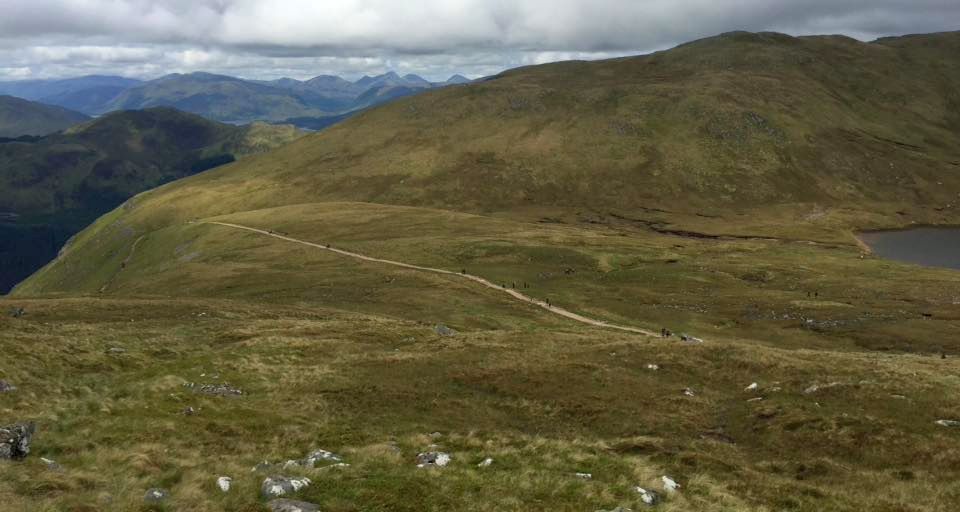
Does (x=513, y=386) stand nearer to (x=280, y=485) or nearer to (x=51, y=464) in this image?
(x=280, y=485)

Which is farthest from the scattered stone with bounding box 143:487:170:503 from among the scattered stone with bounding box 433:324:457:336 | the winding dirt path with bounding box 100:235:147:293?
the winding dirt path with bounding box 100:235:147:293

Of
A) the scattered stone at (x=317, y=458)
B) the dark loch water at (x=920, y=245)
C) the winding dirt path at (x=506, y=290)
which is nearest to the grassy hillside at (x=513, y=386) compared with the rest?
the scattered stone at (x=317, y=458)

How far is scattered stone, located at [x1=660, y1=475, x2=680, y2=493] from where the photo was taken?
750 inches

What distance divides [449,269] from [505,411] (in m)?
63.1

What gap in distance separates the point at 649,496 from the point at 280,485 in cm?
1134

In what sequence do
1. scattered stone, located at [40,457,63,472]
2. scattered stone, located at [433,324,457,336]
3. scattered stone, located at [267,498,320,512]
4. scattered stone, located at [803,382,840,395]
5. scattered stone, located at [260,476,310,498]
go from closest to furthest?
scattered stone, located at [267,498,320,512]
scattered stone, located at [260,476,310,498]
scattered stone, located at [40,457,63,472]
scattered stone, located at [803,382,840,395]
scattered stone, located at [433,324,457,336]

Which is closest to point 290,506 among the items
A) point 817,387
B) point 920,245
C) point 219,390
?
point 219,390

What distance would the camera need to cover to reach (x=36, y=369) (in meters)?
30.7

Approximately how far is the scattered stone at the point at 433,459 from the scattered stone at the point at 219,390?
1485 centimetres

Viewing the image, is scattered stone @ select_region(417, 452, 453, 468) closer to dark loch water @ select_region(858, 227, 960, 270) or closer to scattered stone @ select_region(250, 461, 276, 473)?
scattered stone @ select_region(250, 461, 276, 473)

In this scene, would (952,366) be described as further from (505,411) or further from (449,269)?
(449,269)

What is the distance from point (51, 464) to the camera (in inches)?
751

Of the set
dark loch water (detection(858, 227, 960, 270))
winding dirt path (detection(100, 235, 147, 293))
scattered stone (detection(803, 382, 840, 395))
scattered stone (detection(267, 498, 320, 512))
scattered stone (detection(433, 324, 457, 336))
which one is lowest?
winding dirt path (detection(100, 235, 147, 293))

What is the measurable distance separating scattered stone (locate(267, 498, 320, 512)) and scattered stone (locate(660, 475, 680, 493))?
11.3 meters
